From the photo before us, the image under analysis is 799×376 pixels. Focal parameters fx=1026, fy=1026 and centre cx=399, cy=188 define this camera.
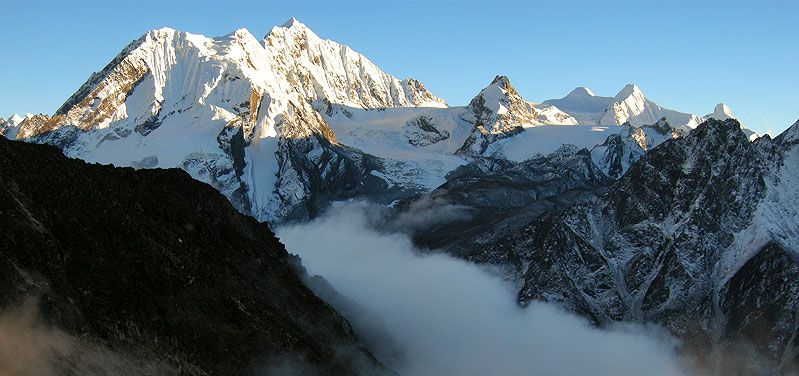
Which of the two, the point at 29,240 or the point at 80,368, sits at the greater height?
the point at 29,240

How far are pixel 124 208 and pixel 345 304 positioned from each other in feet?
207

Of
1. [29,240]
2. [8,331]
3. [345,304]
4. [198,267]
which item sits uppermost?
[345,304]

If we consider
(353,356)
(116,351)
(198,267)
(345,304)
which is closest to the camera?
(116,351)

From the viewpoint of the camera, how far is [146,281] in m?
110

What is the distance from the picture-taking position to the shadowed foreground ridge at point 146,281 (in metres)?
96.8

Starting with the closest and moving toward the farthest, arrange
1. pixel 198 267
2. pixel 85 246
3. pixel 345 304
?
pixel 85 246 → pixel 198 267 → pixel 345 304

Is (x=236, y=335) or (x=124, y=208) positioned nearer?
(x=236, y=335)

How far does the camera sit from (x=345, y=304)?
585ft

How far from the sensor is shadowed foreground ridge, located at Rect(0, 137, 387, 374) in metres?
96.8

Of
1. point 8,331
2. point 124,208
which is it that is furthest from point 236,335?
point 8,331

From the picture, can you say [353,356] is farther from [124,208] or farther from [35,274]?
[35,274]

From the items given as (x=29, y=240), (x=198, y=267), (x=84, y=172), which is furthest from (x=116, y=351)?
(x=84, y=172)

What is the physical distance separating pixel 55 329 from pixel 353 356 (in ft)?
162

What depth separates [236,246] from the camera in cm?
13975
